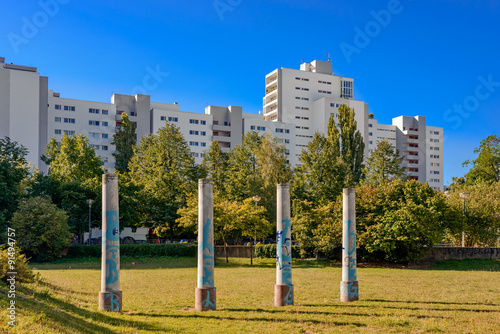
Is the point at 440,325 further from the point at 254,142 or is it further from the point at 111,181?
the point at 254,142

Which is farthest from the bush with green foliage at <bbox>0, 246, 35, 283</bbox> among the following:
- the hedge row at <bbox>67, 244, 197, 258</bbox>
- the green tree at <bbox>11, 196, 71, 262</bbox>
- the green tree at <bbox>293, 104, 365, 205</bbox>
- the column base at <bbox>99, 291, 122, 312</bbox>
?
the green tree at <bbox>293, 104, 365, 205</bbox>

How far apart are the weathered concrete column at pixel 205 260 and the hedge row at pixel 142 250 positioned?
97.0 feet

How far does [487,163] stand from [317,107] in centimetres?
4712

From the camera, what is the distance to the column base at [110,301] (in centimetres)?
1562

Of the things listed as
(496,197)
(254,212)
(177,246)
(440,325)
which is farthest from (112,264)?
(496,197)

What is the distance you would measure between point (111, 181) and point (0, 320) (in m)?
6.54

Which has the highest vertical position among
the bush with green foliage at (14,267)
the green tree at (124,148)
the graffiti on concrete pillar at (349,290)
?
the green tree at (124,148)

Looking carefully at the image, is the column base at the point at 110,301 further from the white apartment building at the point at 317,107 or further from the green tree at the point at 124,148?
the white apartment building at the point at 317,107

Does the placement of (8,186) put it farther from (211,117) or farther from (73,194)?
(211,117)

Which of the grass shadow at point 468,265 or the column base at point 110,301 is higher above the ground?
the column base at point 110,301

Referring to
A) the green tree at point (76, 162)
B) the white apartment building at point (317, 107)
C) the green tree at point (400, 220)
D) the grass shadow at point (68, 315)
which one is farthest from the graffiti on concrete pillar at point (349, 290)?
the white apartment building at point (317, 107)

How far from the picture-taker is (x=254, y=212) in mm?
41281

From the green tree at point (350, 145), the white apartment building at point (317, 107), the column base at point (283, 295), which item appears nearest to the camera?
the column base at point (283, 295)

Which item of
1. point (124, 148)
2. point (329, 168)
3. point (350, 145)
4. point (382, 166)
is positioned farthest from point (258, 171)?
point (124, 148)
